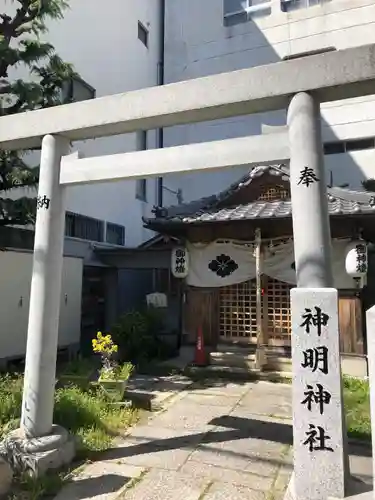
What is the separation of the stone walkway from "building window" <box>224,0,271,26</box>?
16.6m

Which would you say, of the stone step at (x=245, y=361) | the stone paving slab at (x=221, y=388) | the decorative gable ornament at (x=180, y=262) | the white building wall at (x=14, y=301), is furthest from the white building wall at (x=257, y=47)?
the white building wall at (x=14, y=301)

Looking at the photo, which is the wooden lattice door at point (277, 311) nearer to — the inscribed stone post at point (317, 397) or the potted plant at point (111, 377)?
the potted plant at point (111, 377)

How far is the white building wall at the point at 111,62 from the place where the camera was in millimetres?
13062

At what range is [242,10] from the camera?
18000mm

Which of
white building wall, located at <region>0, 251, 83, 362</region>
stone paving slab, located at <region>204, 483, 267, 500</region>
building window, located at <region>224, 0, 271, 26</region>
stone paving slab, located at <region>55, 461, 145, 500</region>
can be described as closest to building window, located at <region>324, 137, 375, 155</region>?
building window, located at <region>224, 0, 271, 26</region>

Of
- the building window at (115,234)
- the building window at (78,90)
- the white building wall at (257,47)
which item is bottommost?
the building window at (115,234)

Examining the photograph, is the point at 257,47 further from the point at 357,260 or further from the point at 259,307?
the point at 259,307

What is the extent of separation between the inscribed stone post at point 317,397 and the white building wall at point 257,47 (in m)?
11.8

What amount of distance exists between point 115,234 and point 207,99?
37.4 ft

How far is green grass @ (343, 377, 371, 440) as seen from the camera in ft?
20.3

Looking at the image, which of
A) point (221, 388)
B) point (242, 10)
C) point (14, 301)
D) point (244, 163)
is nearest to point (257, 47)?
point (242, 10)

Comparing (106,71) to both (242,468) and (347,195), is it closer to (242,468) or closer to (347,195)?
(347,195)

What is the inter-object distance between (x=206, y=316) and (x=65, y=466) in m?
7.02

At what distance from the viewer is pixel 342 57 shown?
13.9ft
